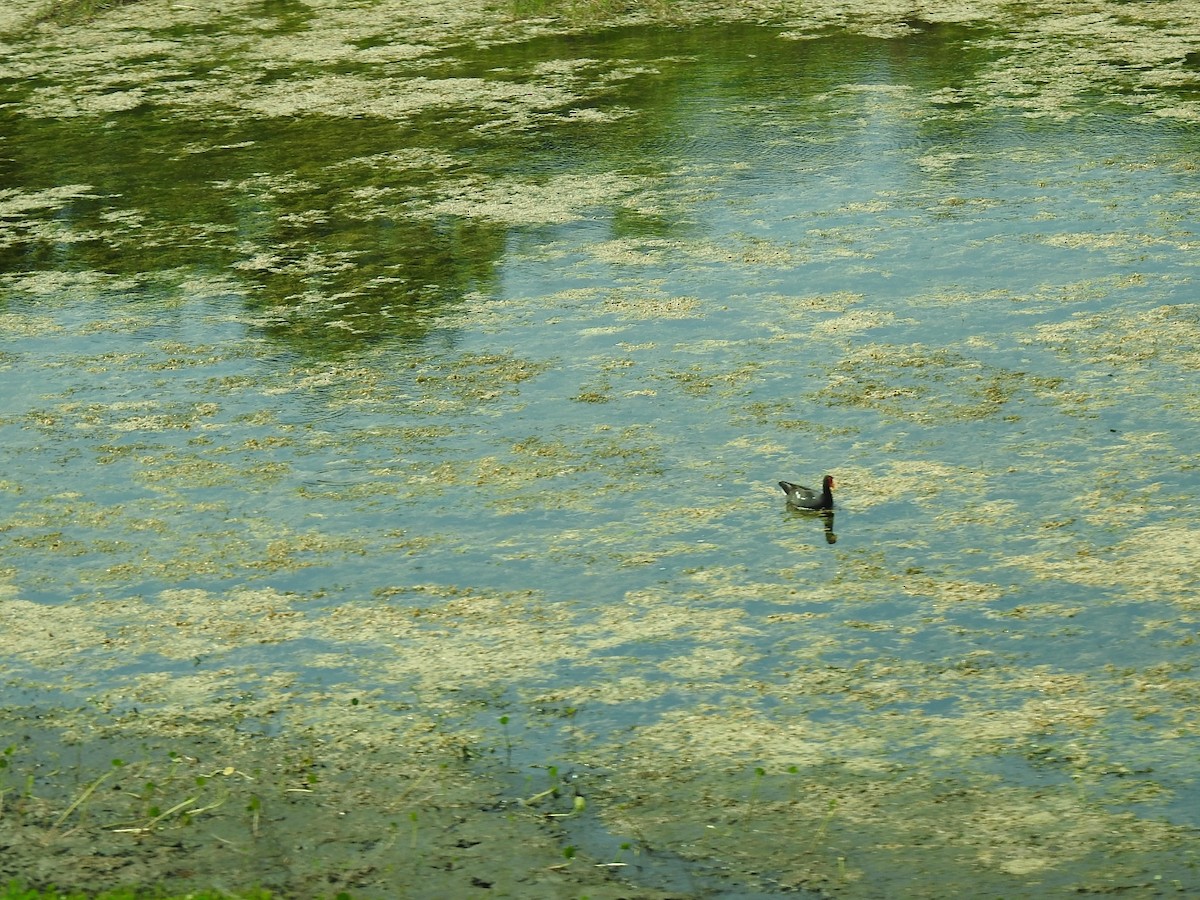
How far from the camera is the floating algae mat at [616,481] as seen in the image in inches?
116

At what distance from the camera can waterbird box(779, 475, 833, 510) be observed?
3975 mm

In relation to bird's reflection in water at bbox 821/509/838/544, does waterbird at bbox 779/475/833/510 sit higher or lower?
higher

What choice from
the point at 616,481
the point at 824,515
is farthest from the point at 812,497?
the point at 616,481

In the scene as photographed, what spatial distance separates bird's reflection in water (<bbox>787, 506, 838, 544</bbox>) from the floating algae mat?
0.05 feet

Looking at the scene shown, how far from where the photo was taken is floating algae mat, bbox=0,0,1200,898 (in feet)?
9.70

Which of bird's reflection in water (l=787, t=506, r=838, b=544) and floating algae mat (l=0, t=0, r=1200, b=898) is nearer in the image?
floating algae mat (l=0, t=0, r=1200, b=898)

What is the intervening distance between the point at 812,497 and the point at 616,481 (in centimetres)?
54

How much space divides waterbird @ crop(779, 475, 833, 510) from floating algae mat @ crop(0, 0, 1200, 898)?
0.06 metres

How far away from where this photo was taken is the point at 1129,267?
17.6ft

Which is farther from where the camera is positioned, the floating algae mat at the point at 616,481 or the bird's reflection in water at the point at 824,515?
the bird's reflection in water at the point at 824,515

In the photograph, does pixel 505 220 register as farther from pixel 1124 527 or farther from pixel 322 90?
pixel 1124 527

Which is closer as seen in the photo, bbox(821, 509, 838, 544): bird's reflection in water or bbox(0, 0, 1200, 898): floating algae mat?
bbox(0, 0, 1200, 898): floating algae mat

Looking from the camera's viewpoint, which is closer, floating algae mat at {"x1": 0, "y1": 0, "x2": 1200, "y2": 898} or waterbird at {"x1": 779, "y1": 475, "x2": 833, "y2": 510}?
floating algae mat at {"x1": 0, "y1": 0, "x2": 1200, "y2": 898}

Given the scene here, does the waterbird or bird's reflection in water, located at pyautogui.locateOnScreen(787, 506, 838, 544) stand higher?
the waterbird
